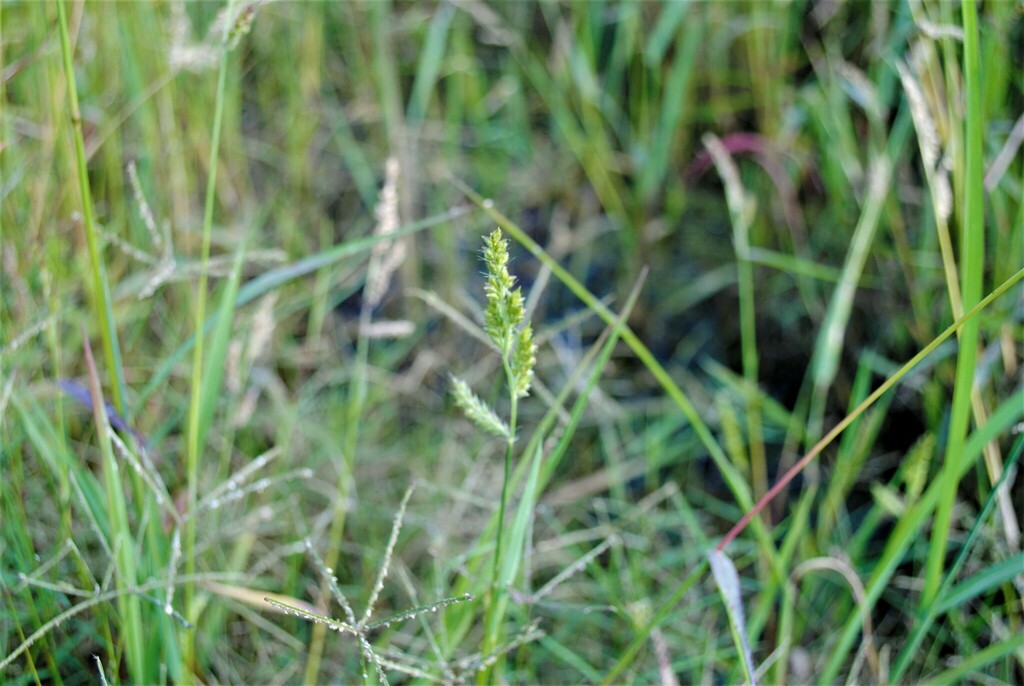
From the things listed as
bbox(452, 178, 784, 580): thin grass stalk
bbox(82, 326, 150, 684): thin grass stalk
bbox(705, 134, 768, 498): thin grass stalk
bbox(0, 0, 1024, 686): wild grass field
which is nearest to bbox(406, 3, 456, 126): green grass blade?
bbox(0, 0, 1024, 686): wild grass field

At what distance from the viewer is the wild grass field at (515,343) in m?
0.99

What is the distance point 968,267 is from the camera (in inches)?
36.0

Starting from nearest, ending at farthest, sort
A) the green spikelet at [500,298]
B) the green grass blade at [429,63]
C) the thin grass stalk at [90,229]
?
1. the green spikelet at [500,298]
2. the thin grass stalk at [90,229]
3. the green grass blade at [429,63]

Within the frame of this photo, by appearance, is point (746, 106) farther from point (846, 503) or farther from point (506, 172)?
point (846, 503)

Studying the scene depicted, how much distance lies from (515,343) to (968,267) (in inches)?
21.4

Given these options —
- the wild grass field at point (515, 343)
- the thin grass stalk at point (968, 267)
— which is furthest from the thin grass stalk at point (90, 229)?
the thin grass stalk at point (968, 267)

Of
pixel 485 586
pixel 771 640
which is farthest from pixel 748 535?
pixel 485 586

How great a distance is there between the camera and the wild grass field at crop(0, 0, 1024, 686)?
0.99 metres

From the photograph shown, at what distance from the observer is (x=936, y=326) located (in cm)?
147

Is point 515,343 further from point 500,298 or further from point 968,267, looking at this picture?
point 968,267

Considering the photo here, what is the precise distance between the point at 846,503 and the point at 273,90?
1506mm

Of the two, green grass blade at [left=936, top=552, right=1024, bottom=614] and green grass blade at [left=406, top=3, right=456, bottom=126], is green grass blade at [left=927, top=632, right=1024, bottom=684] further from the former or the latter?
green grass blade at [left=406, top=3, right=456, bottom=126]

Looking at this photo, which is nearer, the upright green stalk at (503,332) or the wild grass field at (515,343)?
the upright green stalk at (503,332)

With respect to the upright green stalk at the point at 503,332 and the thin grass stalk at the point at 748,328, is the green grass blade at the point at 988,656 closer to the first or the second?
the thin grass stalk at the point at 748,328
